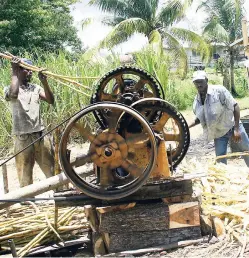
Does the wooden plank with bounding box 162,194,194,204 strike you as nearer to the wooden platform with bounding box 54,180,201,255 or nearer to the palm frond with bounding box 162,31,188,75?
the wooden platform with bounding box 54,180,201,255

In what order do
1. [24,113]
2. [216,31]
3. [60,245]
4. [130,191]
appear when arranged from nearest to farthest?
[130,191] < [60,245] < [24,113] < [216,31]

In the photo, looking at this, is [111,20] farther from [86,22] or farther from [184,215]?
[184,215]

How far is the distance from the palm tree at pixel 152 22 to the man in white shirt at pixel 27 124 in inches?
693

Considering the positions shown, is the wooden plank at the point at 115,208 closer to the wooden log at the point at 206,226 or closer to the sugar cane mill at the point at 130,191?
the sugar cane mill at the point at 130,191

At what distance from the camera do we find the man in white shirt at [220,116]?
6047 millimetres

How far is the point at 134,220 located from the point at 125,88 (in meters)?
1.43

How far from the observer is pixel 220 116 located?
6.14 meters

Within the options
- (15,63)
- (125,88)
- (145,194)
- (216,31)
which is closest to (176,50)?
(216,31)

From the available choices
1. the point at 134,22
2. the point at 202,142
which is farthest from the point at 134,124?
the point at 134,22

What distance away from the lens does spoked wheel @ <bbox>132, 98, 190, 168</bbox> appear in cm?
418

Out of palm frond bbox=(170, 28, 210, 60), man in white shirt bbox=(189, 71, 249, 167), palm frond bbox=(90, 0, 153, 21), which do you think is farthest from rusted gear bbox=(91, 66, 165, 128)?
palm frond bbox=(90, 0, 153, 21)

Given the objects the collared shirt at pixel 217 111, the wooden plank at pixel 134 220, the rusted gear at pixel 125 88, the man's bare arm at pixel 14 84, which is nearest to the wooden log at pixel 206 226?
the wooden plank at pixel 134 220

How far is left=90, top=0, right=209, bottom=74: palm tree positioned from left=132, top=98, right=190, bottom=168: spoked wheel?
19.2 m

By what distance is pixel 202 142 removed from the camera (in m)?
11.3
